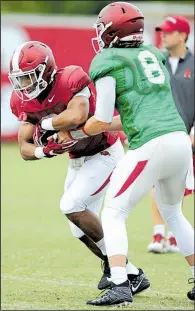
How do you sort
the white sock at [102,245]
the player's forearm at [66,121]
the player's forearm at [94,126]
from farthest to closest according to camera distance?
the white sock at [102,245] → the player's forearm at [66,121] → the player's forearm at [94,126]

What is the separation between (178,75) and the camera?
25.3 ft

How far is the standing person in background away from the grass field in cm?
24

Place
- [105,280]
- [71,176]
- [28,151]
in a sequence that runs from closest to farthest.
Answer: [28,151], [105,280], [71,176]

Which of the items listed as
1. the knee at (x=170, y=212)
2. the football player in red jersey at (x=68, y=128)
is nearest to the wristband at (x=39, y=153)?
the football player in red jersey at (x=68, y=128)

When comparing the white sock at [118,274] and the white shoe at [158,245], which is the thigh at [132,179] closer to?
the white sock at [118,274]

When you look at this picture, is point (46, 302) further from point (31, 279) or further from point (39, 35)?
point (39, 35)

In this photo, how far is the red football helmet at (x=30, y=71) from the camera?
5.26 metres

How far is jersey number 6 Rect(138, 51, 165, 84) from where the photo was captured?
5008 millimetres

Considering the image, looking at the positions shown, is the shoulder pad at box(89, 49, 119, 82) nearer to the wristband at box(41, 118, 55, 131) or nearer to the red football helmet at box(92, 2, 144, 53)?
the red football helmet at box(92, 2, 144, 53)

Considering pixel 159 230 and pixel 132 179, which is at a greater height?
pixel 132 179

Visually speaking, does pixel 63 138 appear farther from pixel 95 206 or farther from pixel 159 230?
pixel 159 230

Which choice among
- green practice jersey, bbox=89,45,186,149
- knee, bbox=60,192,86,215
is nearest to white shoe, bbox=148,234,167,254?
knee, bbox=60,192,86,215

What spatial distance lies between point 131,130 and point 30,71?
2.40 feet

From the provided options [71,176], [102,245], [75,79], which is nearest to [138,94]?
[75,79]
